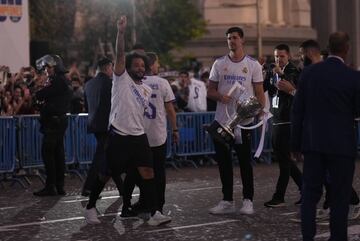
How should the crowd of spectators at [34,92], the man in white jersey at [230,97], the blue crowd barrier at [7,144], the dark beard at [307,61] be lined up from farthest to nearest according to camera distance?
the crowd of spectators at [34,92], the blue crowd barrier at [7,144], the man in white jersey at [230,97], the dark beard at [307,61]

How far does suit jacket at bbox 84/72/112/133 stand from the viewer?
12.2 metres

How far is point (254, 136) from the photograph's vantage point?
63.9 feet

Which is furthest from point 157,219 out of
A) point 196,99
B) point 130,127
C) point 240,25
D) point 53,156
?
point 240,25

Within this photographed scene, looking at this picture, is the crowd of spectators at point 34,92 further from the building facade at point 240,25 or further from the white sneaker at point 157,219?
the building facade at point 240,25

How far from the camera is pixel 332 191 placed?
816 cm

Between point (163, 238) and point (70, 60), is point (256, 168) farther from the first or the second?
point (70, 60)

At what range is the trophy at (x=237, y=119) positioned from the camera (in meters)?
10.7

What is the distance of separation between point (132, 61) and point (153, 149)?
1094mm

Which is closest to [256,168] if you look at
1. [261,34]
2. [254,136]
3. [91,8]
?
[254,136]

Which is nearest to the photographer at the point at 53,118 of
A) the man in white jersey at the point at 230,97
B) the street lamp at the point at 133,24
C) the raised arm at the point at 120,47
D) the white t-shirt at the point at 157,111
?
the white t-shirt at the point at 157,111

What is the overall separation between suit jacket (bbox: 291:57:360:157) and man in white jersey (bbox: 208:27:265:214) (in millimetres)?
2675

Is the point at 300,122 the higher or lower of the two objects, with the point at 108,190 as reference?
higher

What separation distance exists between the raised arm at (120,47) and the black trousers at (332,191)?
8.38 feet

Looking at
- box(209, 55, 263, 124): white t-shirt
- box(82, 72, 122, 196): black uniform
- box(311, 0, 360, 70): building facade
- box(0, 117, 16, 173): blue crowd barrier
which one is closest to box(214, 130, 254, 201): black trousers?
box(209, 55, 263, 124): white t-shirt
